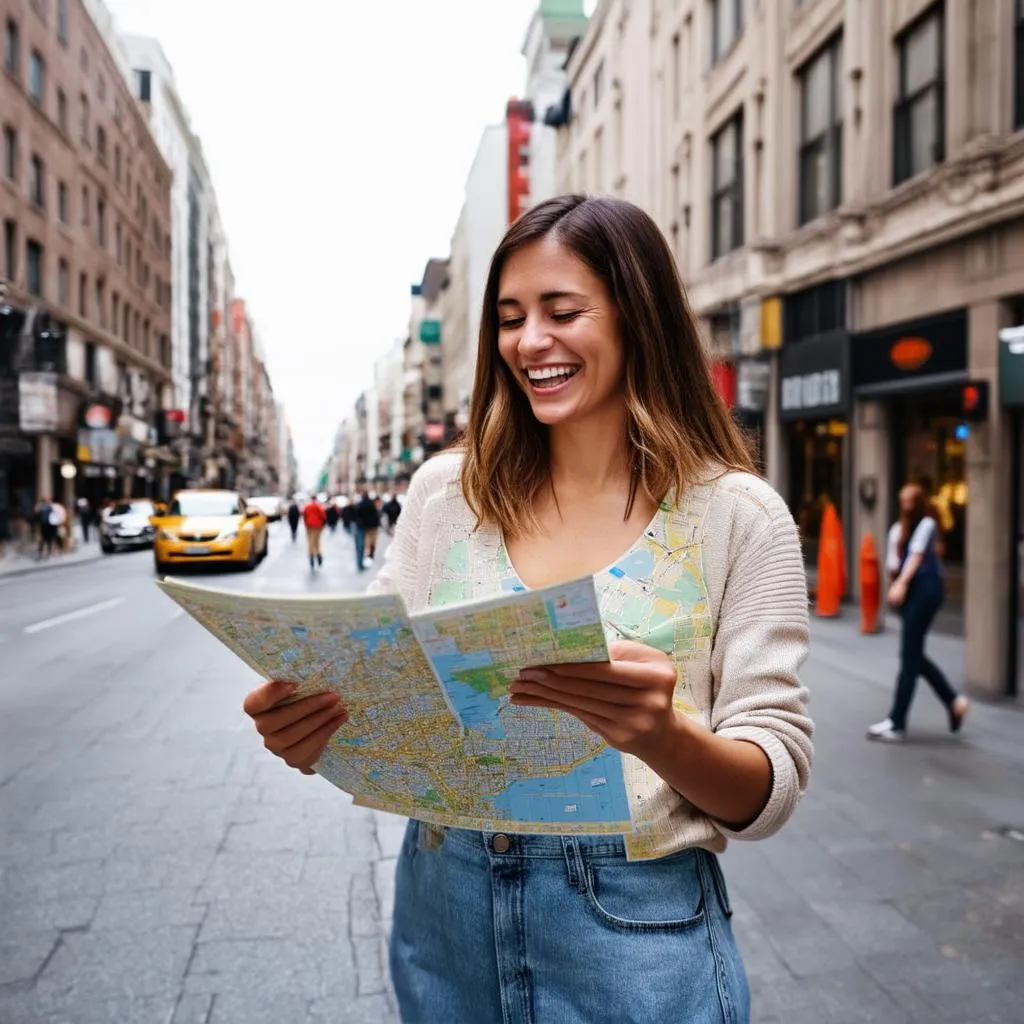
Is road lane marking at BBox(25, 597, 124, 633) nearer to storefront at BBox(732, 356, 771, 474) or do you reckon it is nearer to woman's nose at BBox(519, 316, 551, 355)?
storefront at BBox(732, 356, 771, 474)

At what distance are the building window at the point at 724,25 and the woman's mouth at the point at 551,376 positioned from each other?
1992 cm

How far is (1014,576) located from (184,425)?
6968 cm

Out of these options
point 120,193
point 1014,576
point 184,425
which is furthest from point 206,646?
point 184,425

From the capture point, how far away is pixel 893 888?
468cm

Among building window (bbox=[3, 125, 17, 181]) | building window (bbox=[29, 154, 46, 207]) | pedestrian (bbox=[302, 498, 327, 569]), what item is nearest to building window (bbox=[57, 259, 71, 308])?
building window (bbox=[29, 154, 46, 207])

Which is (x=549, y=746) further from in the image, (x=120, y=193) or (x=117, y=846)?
(x=120, y=193)

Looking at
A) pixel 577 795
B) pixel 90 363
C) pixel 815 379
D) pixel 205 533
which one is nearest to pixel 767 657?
pixel 577 795

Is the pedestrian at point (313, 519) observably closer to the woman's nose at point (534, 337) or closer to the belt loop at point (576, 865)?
the woman's nose at point (534, 337)

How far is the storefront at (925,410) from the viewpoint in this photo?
12.3 meters

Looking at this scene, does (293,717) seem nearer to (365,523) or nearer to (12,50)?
(365,523)

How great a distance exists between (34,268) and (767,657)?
1645 inches

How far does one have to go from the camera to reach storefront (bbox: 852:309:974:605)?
12312 mm

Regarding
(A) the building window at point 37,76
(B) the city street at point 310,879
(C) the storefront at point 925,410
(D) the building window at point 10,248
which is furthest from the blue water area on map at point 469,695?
(A) the building window at point 37,76

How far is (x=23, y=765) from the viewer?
6.72 meters
